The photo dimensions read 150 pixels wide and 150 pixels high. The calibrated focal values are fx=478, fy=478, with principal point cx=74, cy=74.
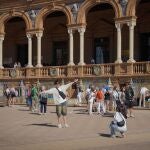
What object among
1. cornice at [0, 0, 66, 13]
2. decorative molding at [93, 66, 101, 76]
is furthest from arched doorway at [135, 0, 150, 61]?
cornice at [0, 0, 66, 13]

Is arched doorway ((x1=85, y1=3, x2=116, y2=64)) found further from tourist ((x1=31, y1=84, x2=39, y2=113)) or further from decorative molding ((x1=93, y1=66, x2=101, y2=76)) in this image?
tourist ((x1=31, y1=84, x2=39, y2=113))

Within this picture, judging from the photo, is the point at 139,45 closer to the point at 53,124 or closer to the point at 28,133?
the point at 53,124

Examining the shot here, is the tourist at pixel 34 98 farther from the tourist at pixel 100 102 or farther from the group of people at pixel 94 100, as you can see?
the tourist at pixel 100 102

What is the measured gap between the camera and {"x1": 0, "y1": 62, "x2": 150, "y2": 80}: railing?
3231 centimetres

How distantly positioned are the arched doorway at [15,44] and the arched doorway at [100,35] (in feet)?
24.4

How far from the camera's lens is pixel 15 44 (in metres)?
45.2

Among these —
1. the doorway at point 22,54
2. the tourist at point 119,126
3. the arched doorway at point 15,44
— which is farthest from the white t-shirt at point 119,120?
the doorway at point 22,54

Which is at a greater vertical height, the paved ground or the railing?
the railing

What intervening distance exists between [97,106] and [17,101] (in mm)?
11657

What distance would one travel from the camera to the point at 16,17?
41875 millimetres

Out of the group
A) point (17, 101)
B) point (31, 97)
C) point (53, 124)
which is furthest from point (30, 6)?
point (53, 124)

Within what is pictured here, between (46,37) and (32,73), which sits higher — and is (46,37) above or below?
above

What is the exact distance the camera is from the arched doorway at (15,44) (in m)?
44.8

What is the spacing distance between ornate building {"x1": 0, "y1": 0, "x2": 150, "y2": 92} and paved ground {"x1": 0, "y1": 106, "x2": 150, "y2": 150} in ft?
39.8
